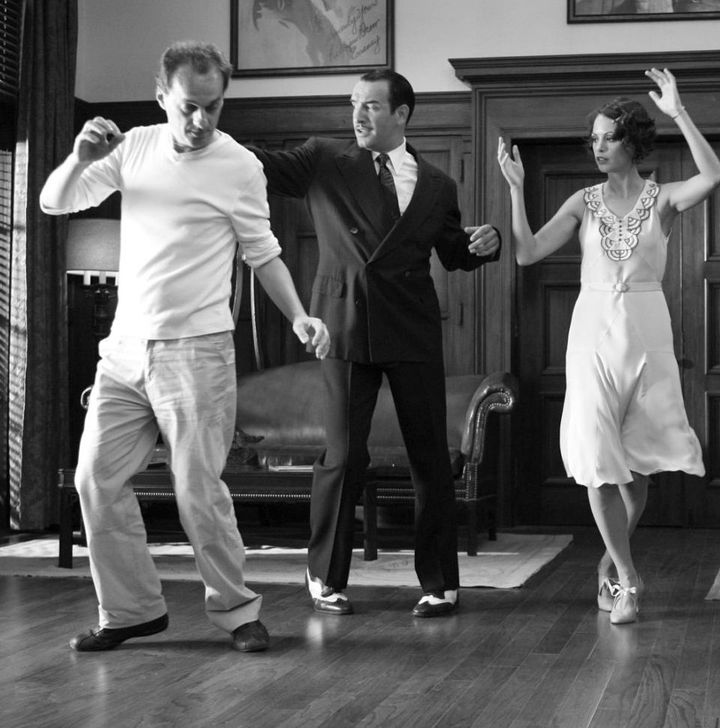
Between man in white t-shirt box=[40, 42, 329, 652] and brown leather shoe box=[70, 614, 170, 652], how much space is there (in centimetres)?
5

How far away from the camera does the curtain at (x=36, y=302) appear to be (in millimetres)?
6527

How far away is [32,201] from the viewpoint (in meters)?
6.54

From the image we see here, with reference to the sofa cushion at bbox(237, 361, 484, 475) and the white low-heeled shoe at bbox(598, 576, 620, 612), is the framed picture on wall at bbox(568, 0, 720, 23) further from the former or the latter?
the white low-heeled shoe at bbox(598, 576, 620, 612)

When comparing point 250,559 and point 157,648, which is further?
point 250,559

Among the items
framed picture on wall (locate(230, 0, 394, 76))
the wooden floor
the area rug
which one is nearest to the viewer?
the wooden floor

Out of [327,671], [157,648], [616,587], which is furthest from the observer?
[616,587]

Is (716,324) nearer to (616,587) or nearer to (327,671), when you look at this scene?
(616,587)

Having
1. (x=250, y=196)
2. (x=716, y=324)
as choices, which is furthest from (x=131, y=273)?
(x=716, y=324)

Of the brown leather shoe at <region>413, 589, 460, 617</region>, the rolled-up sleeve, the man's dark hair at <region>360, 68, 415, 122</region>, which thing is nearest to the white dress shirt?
the man's dark hair at <region>360, 68, 415, 122</region>

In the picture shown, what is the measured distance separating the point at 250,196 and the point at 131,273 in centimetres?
37

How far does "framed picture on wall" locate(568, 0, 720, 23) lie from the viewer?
6902mm

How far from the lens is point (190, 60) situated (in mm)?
3174

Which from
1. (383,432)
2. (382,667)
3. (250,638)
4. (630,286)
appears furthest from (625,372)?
(383,432)

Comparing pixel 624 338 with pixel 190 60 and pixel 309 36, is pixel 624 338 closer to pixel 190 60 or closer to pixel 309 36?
pixel 190 60
